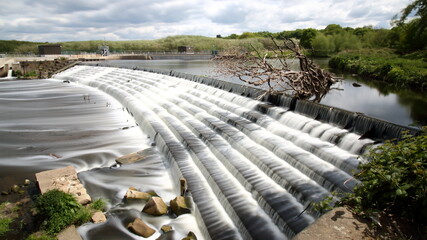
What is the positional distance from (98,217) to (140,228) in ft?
3.58

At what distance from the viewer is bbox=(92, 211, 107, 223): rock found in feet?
21.1

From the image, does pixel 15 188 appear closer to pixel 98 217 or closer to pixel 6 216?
pixel 6 216

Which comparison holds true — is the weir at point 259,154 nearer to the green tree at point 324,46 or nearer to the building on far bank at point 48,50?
the building on far bank at point 48,50

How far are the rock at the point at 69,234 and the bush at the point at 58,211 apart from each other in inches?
4.7

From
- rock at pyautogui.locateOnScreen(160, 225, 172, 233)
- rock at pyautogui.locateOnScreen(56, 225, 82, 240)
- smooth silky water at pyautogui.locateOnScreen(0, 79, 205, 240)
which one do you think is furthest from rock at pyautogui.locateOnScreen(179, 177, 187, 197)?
rock at pyautogui.locateOnScreen(56, 225, 82, 240)

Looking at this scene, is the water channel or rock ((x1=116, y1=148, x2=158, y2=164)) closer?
the water channel

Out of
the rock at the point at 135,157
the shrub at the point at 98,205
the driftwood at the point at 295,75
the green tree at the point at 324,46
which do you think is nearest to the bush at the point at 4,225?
the shrub at the point at 98,205

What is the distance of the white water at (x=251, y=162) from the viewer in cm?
584

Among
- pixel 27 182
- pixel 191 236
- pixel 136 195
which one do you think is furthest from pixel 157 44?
pixel 191 236

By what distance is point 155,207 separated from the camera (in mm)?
6672

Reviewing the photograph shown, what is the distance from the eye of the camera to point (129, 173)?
885 centimetres

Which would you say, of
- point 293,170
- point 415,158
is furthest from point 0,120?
point 415,158

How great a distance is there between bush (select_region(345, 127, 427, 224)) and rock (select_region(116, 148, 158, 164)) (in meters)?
7.11

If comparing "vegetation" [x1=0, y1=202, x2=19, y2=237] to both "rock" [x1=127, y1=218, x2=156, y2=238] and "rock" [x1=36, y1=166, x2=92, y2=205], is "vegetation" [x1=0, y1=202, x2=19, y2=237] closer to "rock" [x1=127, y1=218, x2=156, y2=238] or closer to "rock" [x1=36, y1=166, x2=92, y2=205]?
"rock" [x1=36, y1=166, x2=92, y2=205]
